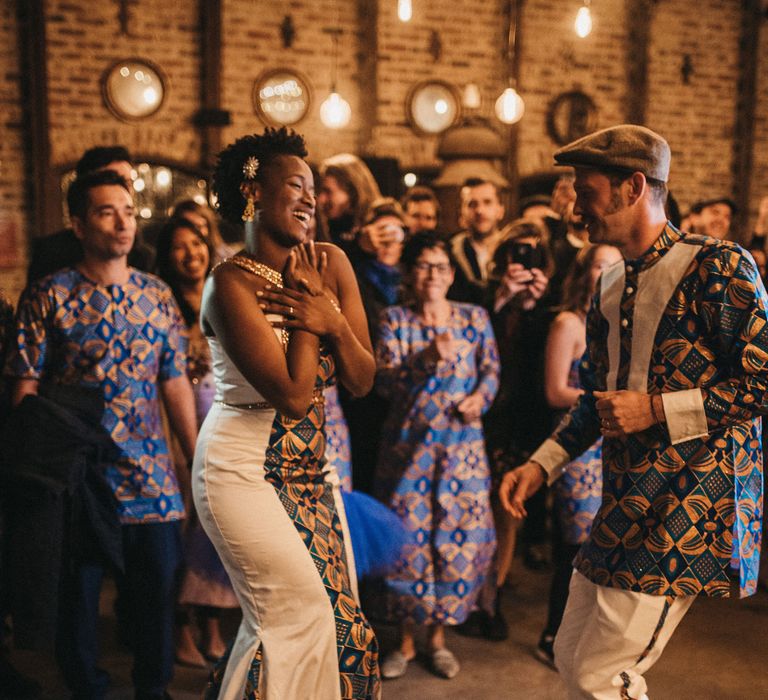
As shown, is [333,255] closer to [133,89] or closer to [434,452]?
[434,452]

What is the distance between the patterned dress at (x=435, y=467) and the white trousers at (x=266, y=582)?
1.42m

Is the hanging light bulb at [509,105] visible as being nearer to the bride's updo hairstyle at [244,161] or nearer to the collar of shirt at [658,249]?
the bride's updo hairstyle at [244,161]

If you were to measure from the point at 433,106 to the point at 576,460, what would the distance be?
5.95 m

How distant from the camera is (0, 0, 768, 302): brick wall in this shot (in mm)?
7785

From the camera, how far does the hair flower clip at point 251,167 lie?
238 centimetres

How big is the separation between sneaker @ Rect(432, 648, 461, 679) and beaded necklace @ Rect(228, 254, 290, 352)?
1863mm

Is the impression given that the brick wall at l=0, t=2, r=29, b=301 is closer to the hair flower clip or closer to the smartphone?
the smartphone

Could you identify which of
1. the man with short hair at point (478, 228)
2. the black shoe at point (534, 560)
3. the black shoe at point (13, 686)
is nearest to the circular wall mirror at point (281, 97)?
the man with short hair at point (478, 228)

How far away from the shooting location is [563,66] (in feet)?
30.1

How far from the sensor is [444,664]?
3.61 meters

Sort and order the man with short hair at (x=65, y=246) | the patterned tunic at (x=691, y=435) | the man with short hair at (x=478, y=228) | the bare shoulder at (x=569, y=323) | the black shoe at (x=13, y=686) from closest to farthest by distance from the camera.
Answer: the patterned tunic at (x=691, y=435), the black shoe at (x=13, y=686), the bare shoulder at (x=569, y=323), the man with short hair at (x=65, y=246), the man with short hair at (x=478, y=228)

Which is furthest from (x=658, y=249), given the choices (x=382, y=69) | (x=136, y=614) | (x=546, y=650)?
(x=382, y=69)

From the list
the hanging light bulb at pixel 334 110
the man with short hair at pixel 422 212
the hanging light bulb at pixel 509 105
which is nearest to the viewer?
the man with short hair at pixel 422 212

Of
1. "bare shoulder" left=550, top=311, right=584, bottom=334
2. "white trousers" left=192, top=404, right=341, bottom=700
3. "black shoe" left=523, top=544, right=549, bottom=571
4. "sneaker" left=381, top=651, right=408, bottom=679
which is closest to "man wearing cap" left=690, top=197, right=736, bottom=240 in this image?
"black shoe" left=523, top=544, right=549, bottom=571
